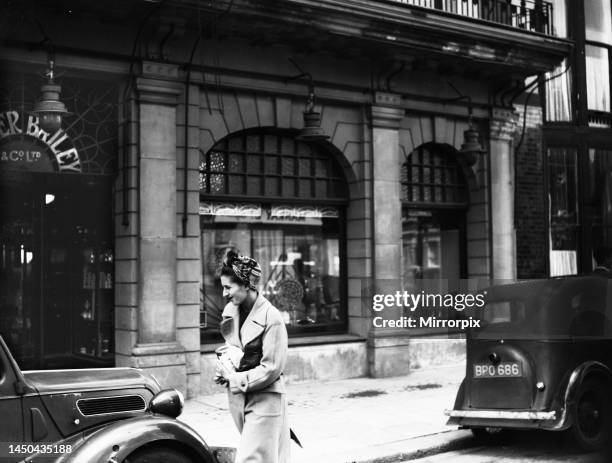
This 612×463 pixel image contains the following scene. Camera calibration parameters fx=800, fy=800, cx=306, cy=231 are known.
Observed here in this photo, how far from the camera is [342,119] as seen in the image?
14.3 meters

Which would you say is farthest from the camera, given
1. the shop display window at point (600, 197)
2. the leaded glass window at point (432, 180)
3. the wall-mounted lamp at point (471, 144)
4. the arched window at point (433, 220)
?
the shop display window at point (600, 197)

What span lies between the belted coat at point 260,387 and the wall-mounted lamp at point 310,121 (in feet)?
24.6

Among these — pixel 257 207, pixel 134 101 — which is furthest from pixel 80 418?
pixel 257 207

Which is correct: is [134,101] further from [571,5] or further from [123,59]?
[571,5]

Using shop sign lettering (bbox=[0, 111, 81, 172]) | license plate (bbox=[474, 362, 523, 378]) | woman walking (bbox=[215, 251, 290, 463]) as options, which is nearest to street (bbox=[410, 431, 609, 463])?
license plate (bbox=[474, 362, 523, 378])

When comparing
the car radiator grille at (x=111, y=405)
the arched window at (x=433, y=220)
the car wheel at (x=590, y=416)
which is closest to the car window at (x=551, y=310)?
the car wheel at (x=590, y=416)

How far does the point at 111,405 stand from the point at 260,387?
114 cm

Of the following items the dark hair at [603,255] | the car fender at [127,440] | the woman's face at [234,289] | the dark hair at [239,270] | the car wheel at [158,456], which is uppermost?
the dark hair at [603,255]

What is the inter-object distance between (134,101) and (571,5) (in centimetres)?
1069

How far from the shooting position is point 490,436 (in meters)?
9.20

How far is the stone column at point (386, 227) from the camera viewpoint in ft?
46.5

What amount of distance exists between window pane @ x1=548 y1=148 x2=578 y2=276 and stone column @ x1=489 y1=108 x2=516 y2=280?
1337 mm

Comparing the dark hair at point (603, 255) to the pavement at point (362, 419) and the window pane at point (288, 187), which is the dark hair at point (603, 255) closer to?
the pavement at point (362, 419)

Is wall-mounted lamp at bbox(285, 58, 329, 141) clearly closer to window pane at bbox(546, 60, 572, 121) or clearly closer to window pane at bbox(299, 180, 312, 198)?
window pane at bbox(299, 180, 312, 198)
